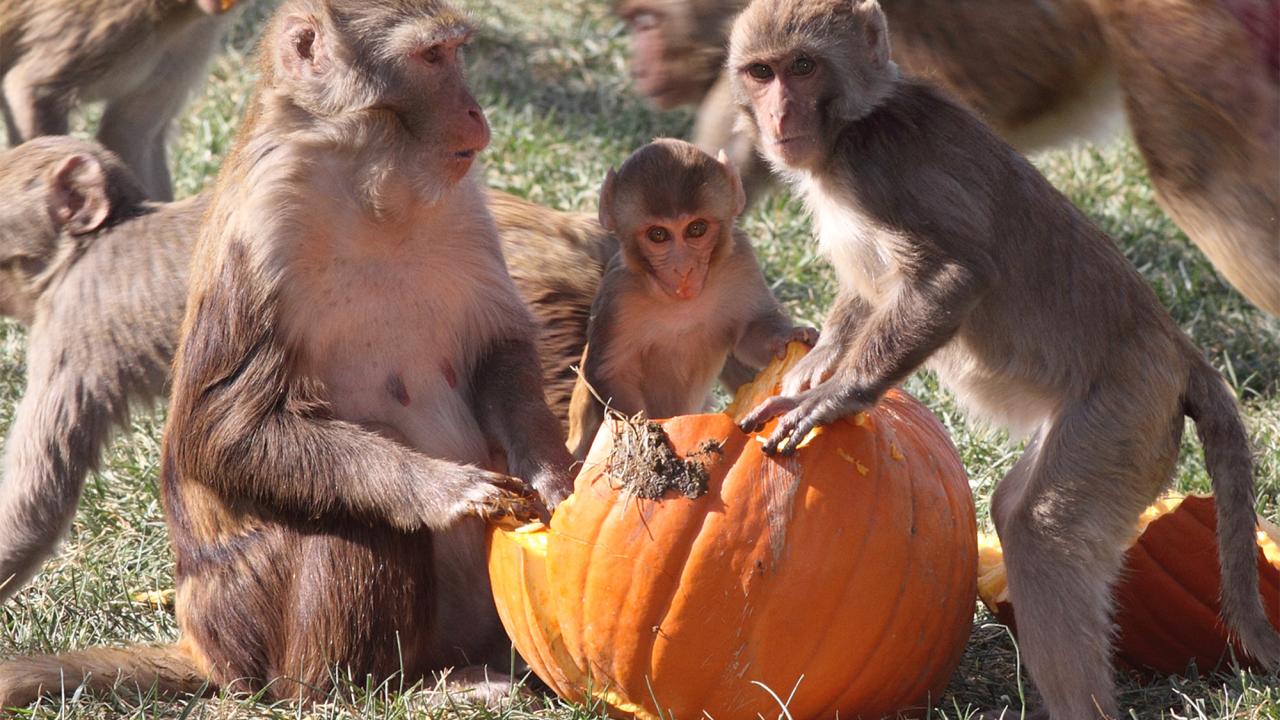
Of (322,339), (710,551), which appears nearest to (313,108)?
(322,339)

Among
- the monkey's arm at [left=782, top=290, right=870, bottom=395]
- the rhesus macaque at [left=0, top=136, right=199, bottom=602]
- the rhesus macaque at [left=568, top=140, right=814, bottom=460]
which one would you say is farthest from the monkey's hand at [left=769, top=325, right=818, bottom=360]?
the rhesus macaque at [left=0, top=136, right=199, bottom=602]

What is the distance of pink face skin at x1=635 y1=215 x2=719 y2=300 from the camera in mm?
3674

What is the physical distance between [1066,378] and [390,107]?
1.53 metres

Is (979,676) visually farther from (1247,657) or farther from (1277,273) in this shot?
(1277,273)

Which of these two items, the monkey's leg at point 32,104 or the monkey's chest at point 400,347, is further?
the monkey's leg at point 32,104

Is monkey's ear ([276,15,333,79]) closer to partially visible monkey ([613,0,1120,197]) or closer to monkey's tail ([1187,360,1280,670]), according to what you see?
monkey's tail ([1187,360,1280,670])

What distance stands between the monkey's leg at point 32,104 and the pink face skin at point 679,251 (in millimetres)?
3993

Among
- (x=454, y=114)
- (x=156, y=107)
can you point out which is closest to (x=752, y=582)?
(x=454, y=114)

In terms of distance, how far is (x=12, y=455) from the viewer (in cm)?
453

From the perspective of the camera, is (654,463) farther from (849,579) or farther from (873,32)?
(873,32)

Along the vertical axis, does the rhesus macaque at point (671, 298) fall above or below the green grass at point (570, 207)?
above

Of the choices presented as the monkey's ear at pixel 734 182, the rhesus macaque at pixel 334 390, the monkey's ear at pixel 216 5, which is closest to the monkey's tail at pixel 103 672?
the rhesus macaque at pixel 334 390

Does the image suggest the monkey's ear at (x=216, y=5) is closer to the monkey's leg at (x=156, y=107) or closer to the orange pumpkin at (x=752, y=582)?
the monkey's leg at (x=156, y=107)

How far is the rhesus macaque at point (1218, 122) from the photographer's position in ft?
15.0
